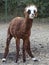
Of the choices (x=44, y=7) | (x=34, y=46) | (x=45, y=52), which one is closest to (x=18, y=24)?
(x=45, y=52)

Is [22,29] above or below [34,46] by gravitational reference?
above

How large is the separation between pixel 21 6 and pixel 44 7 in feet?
4.16

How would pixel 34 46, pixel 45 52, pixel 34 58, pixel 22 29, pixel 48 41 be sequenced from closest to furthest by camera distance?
pixel 22 29, pixel 34 58, pixel 45 52, pixel 34 46, pixel 48 41

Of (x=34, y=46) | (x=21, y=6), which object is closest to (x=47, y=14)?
(x=21, y=6)

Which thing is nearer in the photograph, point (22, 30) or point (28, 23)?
point (28, 23)

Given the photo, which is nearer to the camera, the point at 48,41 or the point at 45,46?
the point at 45,46

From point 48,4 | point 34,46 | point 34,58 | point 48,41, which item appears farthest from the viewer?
point 48,4

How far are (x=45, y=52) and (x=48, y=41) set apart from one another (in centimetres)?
175

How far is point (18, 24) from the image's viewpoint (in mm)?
6297

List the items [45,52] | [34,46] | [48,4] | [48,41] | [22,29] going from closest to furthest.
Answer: [22,29] → [45,52] → [34,46] → [48,41] → [48,4]

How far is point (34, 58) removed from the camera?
264 inches

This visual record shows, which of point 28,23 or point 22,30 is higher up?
point 28,23

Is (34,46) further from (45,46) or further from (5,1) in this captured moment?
(5,1)

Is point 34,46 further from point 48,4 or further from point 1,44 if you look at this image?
point 48,4
